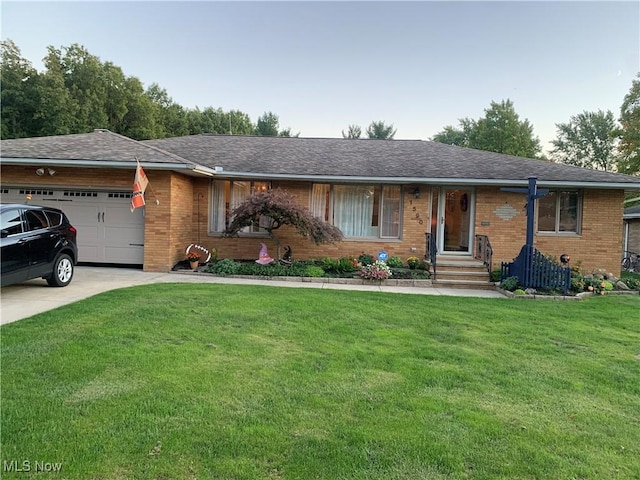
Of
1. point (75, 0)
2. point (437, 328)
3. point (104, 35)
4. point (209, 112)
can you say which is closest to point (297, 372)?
point (437, 328)

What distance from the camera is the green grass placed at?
251cm

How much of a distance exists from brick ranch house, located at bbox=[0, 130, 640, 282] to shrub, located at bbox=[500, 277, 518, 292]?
7.52ft

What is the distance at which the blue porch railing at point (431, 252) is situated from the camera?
10.9 m

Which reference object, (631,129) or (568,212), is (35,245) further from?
(631,129)

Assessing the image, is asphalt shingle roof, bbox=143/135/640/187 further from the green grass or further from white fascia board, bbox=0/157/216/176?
the green grass

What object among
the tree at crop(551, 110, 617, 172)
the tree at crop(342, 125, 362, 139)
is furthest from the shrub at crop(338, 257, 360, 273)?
the tree at crop(551, 110, 617, 172)

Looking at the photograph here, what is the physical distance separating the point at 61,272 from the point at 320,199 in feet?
23.2

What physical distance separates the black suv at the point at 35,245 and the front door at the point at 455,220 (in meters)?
9.82

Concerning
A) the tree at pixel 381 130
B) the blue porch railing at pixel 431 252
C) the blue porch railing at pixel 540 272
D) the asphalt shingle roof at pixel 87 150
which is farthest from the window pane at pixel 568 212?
the tree at pixel 381 130

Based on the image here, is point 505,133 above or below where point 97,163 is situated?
above

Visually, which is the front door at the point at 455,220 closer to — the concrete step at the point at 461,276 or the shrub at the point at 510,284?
the concrete step at the point at 461,276

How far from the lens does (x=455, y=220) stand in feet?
41.4

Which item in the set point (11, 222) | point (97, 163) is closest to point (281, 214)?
point (97, 163)

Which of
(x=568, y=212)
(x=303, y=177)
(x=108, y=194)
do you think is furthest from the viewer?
(x=568, y=212)
